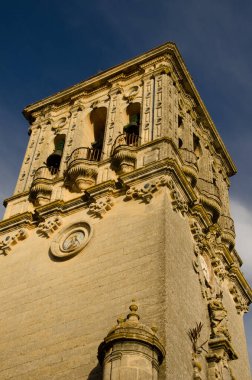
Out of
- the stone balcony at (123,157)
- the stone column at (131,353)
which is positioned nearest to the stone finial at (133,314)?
the stone column at (131,353)

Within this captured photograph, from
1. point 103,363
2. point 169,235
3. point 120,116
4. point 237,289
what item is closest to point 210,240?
point 237,289

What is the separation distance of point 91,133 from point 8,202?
4917 mm

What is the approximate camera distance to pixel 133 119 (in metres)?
23.7

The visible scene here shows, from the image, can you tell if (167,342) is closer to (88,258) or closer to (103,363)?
(103,363)

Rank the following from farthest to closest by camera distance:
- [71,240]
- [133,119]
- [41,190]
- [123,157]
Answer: [133,119] < [41,190] < [123,157] < [71,240]

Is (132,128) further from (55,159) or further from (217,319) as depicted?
(217,319)

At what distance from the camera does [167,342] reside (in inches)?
531

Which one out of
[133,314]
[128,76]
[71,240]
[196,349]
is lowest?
[133,314]

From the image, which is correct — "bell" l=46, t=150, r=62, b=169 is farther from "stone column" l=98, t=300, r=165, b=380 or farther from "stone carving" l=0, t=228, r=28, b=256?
"stone column" l=98, t=300, r=165, b=380

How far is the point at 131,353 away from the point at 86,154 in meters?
11.2

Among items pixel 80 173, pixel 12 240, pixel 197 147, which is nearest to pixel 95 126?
pixel 197 147

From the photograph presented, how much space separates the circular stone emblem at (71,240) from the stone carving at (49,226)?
16.3 inches

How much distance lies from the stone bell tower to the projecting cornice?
6cm

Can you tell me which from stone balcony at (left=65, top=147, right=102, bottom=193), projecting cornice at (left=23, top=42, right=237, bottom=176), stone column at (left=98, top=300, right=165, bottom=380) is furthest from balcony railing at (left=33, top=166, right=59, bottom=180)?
stone column at (left=98, top=300, right=165, bottom=380)
